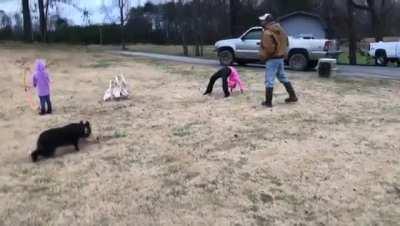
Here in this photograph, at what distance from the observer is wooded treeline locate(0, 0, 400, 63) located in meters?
49.6

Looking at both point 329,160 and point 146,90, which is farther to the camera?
point 146,90

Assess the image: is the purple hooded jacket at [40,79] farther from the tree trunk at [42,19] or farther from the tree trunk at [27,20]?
the tree trunk at [42,19]

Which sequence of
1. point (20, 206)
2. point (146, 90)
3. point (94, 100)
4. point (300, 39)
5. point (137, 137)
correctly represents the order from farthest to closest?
point (300, 39) < point (146, 90) < point (94, 100) < point (137, 137) < point (20, 206)

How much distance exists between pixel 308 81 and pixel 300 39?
6329 mm

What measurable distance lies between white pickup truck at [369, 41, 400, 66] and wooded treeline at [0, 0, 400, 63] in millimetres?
4506

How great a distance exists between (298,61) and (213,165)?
16153mm

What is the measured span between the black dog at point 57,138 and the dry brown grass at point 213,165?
0.59 feet

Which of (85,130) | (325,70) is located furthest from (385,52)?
(85,130)

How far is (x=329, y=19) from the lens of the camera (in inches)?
2083

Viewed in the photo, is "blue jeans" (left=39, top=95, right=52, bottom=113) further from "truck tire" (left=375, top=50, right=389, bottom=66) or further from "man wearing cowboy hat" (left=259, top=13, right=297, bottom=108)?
"truck tire" (left=375, top=50, right=389, bottom=66)

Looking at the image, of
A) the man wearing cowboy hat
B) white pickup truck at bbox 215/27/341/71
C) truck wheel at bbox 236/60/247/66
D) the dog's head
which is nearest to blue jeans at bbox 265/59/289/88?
the man wearing cowboy hat

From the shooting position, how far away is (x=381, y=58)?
36875 millimetres

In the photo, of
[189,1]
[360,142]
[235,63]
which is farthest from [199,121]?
[189,1]

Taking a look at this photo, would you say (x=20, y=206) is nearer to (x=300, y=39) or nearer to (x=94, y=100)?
(x=94, y=100)
